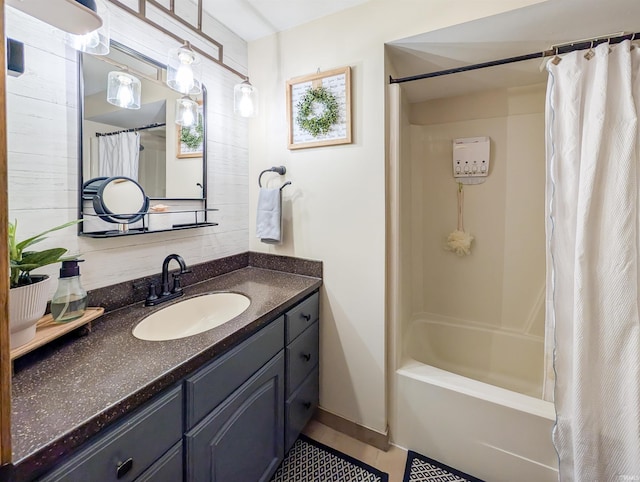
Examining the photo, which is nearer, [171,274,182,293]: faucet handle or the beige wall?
[171,274,182,293]: faucet handle

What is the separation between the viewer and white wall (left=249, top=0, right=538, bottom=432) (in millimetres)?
1472

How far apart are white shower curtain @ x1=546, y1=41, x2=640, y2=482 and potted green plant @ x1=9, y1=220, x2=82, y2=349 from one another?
1874 mm

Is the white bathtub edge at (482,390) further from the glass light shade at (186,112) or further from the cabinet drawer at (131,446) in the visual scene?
the glass light shade at (186,112)

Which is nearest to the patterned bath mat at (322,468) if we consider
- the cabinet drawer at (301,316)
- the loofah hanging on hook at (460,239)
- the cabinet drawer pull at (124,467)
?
the cabinet drawer at (301,316)

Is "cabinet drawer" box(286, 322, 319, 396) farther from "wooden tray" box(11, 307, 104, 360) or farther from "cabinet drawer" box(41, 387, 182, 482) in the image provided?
"wooden tray" box(11, 307, 104, 360)

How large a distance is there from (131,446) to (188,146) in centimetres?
130

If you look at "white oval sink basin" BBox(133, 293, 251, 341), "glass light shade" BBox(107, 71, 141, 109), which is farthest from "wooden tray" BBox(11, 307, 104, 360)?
"glass light shade" BBox(107, 71, 141, 109)

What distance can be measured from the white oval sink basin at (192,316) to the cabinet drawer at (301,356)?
0.33 metres

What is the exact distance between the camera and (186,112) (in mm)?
1479

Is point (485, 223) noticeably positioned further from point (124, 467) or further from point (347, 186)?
point (124, 467)

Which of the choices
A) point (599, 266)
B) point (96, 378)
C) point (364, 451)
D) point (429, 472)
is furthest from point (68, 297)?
point (599, 266)

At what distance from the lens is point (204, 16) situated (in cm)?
155

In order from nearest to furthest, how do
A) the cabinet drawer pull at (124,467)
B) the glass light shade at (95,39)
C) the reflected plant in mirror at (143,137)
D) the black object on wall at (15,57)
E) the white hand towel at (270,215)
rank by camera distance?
the cabinet drawer pull at (124,467), the black object on wall at (15,57), the glass light shade at (95,39), the reflected plant in mirror at (143,137), the white hand towel at (270,215)

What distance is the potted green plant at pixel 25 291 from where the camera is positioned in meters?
0.77
